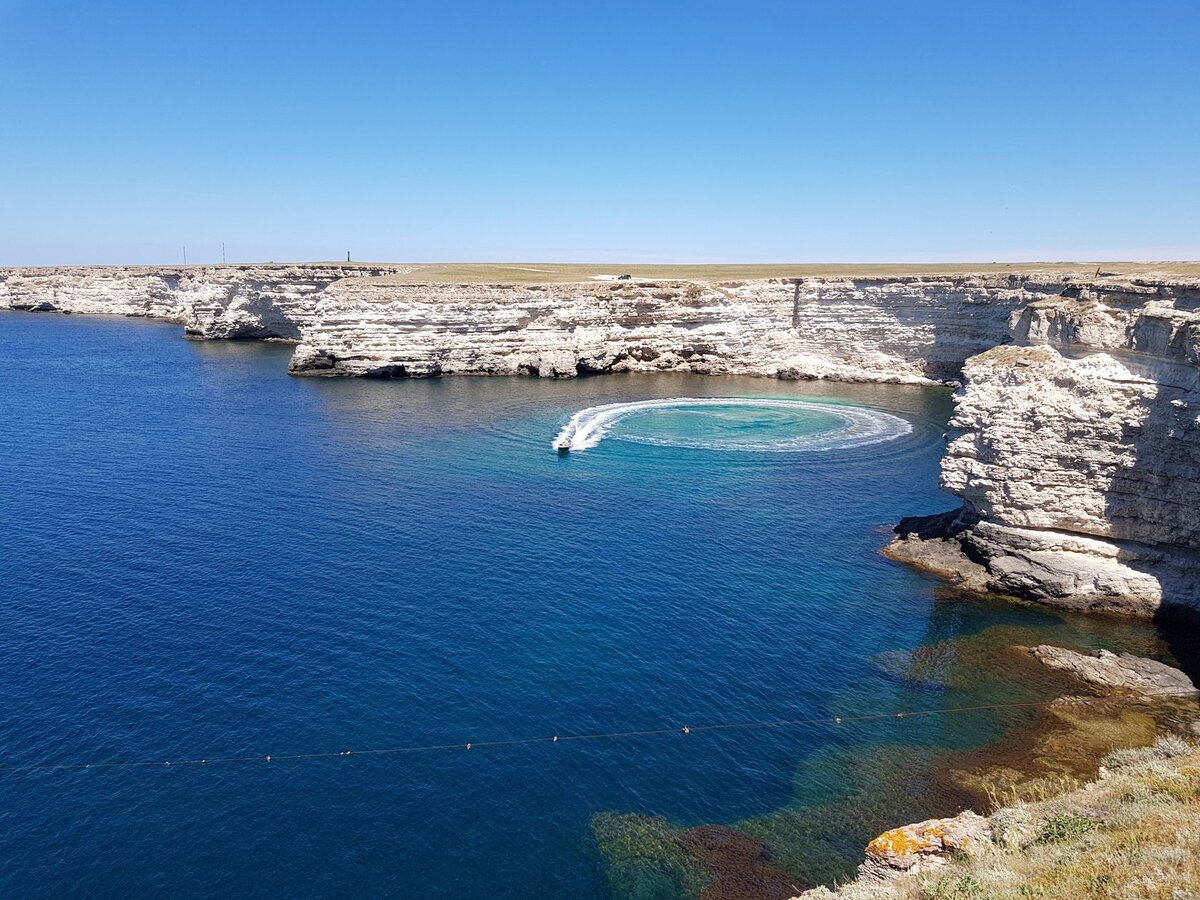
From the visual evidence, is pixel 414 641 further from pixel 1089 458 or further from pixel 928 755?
pixel 1089 458

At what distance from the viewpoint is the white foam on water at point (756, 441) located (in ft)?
228

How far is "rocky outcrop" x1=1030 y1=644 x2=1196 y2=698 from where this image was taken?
110 feet

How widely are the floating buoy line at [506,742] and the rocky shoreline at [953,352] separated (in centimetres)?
1207

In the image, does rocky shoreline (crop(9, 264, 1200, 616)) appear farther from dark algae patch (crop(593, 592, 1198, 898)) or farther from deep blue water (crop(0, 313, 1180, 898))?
deep blue water (crop(0, 313, 1180, 898))

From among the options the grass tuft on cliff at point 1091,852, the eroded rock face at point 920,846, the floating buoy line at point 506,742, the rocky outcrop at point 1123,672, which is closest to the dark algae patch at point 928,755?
the floating buoy line at point 506,742

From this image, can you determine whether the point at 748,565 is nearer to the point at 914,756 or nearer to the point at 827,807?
the point at 914,756

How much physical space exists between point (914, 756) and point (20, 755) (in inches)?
1268

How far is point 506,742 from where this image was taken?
29219 millimetres

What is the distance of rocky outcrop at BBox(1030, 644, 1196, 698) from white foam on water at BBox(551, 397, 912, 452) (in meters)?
33.9

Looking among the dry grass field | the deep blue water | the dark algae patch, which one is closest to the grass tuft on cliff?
the dark algae patch

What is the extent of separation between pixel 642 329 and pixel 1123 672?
3204 inches

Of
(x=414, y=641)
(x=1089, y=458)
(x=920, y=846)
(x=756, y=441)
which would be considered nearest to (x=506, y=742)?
(x=414, y=641)

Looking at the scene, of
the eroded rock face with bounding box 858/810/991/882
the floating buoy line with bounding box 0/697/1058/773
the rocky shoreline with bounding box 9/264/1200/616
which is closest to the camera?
the eroded rock face with bounding box 858/810/991/882

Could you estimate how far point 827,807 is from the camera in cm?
2636
